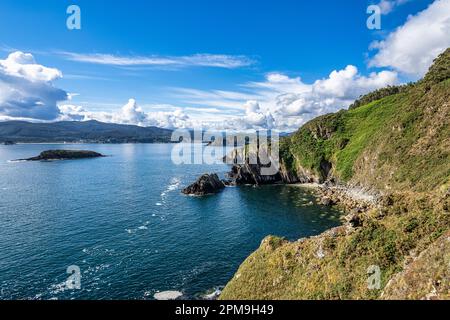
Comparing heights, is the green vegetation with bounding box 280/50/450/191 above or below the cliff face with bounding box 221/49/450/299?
above

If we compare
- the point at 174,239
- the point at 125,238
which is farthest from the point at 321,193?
the point at 125,238

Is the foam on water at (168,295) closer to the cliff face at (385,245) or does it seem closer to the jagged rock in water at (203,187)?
the cliff face at (385,245)

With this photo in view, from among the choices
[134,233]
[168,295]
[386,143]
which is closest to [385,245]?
[168,295]

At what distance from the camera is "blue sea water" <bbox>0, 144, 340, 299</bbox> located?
48.6m

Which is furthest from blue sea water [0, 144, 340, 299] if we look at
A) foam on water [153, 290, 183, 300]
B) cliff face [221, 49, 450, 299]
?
cliff face [221, 49, 450, 299]

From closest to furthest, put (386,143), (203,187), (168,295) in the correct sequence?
(168,295), (386,143), (203,187)

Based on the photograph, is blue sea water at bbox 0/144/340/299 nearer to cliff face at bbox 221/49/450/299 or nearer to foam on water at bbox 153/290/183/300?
foam on water at bbox 153/290/183/300

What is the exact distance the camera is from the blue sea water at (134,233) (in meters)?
48.6

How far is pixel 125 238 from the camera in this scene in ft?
218

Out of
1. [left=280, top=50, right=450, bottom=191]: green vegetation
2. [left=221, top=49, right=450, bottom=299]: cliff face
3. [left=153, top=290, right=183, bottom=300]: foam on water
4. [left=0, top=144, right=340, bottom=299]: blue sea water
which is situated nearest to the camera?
[left=221, top=49, right=450, bottom=299]: cliff face

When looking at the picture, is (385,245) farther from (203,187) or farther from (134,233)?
(203,187)

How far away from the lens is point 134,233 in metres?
69.6

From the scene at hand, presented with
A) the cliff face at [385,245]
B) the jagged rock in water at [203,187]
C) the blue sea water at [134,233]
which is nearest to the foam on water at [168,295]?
the blue sea water at [134,233]
